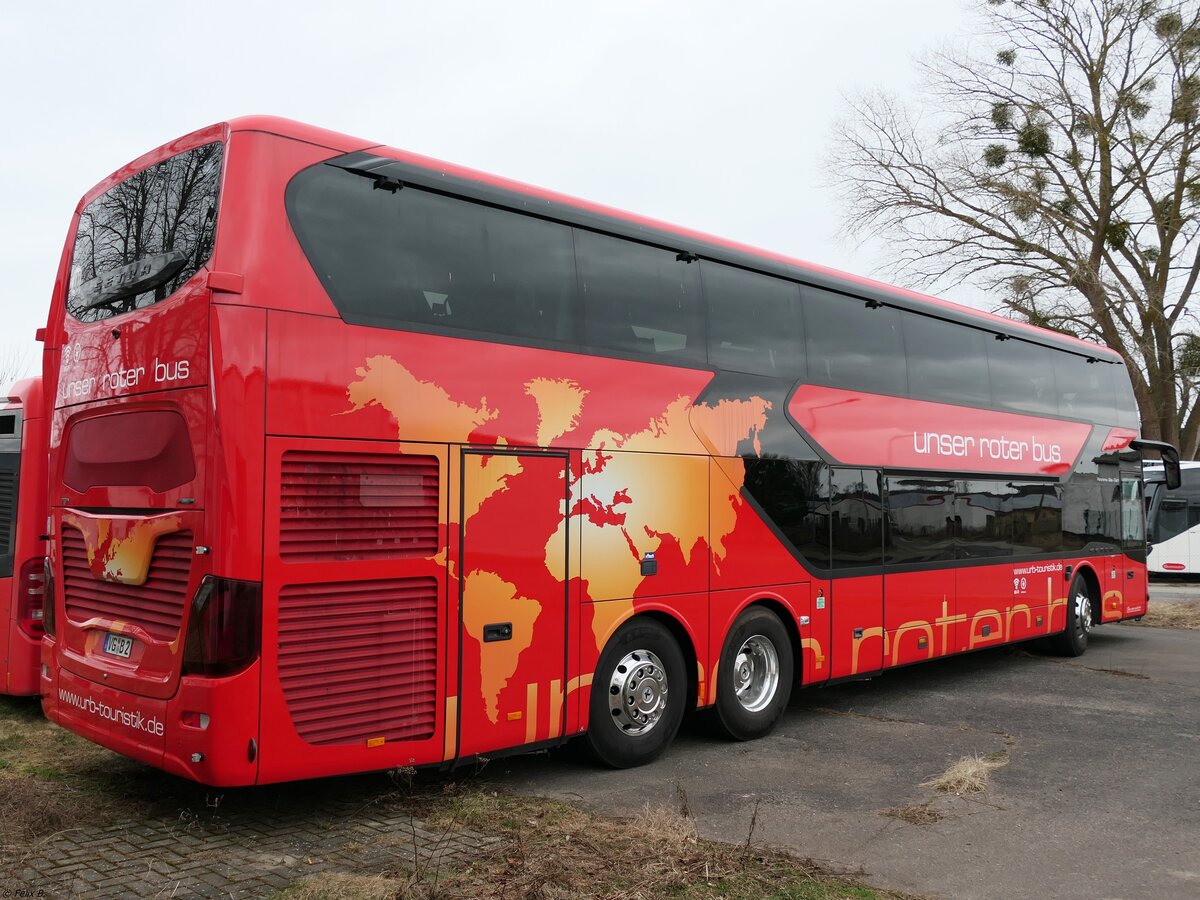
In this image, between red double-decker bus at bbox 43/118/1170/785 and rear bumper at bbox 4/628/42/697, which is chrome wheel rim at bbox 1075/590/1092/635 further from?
rear bumper at bbox 4/628/42/697

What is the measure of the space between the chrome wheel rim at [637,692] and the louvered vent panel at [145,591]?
2887mm

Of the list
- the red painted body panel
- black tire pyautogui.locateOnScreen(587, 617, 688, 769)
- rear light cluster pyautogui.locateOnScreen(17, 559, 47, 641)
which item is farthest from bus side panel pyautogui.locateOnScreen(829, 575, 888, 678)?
rear light cluster pyautogui.locateOnScreen(17, 559, 47, 641)

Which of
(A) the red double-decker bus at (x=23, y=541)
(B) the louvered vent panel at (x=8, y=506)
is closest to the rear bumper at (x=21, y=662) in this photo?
(A) the red double-decker bus at (x=23, y=541)

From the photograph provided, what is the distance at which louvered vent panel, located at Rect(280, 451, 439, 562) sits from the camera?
17.8 ft

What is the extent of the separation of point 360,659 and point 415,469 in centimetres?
109

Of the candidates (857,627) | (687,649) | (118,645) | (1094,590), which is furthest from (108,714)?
(1094,590)

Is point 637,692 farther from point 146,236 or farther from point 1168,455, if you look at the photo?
point 1168,455

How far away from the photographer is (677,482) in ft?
24.6

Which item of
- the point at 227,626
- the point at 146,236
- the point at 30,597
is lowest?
the point at 30,597

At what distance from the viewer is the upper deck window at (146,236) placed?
560 centimetres

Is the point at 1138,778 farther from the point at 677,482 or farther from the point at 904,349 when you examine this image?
the point at 904,349

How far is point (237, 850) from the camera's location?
17.3ft

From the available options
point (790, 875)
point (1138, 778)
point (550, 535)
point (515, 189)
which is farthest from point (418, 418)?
point (1138, 778)

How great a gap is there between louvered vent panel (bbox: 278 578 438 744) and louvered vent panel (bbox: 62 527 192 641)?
0.61m
